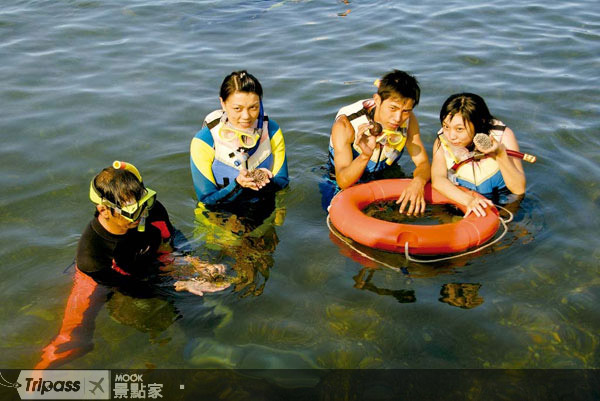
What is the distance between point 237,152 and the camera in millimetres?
4852

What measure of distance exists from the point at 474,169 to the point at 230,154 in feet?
7.06

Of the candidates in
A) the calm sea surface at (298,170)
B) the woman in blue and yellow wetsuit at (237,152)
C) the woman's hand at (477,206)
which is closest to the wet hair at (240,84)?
the woman in blue and yellow wetsuit at (237,152)

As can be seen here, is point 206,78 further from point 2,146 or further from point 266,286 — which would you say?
point 266,286

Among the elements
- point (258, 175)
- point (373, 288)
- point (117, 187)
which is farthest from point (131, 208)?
point (373, 288)

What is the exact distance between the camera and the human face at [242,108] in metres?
4.51

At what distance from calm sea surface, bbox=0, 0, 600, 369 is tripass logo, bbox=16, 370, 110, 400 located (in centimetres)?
11

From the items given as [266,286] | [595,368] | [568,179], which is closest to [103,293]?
[266,286]

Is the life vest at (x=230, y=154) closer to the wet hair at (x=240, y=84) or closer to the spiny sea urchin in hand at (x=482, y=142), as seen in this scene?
the wet hair at (x=240, y=84)

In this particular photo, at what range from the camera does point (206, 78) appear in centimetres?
845

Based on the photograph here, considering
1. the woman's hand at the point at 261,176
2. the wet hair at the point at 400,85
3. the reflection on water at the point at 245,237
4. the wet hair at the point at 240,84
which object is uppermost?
the wet hair at the point at 240,84

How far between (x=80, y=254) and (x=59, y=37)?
24.4 feet

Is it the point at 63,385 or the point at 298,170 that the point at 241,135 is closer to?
the point at 298,170

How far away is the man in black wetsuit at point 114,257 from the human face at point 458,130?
224 centimetres

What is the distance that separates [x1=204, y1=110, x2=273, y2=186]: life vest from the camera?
15.9 ft
